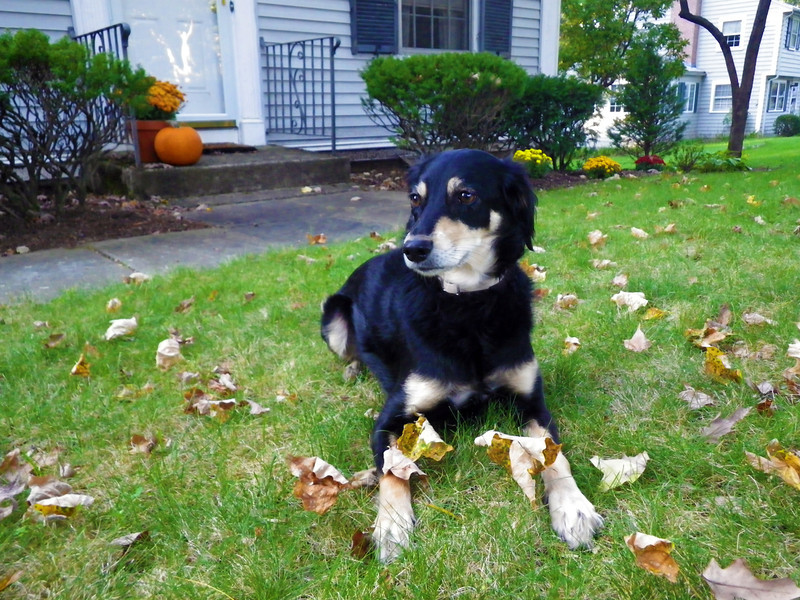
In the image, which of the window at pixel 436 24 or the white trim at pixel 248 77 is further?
the window at pixel 436 24

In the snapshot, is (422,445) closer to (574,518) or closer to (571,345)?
(574,518)

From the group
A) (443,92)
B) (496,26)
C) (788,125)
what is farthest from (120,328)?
(788,125)

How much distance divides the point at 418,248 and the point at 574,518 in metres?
0.98

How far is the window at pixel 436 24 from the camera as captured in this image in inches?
438

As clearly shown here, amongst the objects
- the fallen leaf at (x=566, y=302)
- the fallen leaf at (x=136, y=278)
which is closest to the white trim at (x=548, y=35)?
the fallen leaf at (x=566, y=302)

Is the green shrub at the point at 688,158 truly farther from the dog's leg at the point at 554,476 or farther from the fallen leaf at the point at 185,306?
the dog's leg at the point at 554,476

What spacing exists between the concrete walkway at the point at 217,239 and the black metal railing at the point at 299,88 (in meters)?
2.14

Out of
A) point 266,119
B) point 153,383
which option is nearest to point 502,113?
point 266,119

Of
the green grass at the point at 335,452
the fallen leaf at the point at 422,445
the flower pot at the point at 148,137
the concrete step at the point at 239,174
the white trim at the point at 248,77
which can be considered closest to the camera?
the green grass at the point at 335,452

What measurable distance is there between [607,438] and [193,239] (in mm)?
4790

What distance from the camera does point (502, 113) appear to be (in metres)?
9.16

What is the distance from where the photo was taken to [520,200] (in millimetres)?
2432

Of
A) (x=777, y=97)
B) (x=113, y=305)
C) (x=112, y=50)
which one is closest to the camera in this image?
(x=113, y=305)

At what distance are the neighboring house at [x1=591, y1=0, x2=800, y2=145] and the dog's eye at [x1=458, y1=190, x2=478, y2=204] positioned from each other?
3650 centimetres
